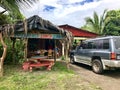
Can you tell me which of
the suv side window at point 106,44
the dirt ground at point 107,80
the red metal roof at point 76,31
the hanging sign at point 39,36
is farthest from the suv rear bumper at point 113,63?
the red metal roof at point 76,31

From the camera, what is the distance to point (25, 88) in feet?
25.7

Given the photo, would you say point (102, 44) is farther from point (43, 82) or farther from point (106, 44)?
point (43, 82)

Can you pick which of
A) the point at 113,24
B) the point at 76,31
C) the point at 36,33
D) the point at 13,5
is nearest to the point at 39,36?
the point at 36,33

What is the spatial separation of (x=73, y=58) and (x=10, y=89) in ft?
25.9

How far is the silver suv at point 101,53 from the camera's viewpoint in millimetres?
9938

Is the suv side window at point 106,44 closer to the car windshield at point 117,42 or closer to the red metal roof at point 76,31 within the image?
the car windshield at point 117,42

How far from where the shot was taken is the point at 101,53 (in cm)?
1077

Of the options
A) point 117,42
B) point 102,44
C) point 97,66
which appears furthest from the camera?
point 97,66

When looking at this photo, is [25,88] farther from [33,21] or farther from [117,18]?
[117,18]

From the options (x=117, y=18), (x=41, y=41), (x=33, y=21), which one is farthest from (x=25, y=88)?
(x=117, y=18)

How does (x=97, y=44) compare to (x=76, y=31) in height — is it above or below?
below

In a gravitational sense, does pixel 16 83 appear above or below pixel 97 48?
below

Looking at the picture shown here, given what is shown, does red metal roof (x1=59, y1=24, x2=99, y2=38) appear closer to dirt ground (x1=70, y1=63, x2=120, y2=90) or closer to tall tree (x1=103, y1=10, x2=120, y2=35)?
tall tree (x1=103, y1=10, x2=120, y2=35)

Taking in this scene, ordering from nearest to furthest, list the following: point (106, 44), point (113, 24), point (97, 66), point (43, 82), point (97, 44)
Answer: point (43, 82) < point (106, 44) < point (97, 66) < point (97, 44) < point (113, 24)
